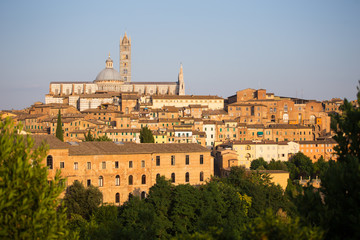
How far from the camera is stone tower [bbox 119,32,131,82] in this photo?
105250 millimetres

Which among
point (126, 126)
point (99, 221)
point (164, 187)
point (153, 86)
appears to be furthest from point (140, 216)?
point (153, 86)

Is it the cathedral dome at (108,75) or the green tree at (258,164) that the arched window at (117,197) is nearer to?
the green tree at (258,164)

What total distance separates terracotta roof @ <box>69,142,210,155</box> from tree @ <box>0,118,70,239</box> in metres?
19.4

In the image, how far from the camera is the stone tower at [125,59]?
345ft

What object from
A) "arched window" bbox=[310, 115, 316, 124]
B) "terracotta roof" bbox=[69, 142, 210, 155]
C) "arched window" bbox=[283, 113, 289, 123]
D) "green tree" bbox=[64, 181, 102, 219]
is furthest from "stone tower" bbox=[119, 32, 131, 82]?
"green tree" bbox=[64, 181, 102, 219]

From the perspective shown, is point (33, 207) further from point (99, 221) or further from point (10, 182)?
point (99, 221)

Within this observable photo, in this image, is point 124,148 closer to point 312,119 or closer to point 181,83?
point 312,119

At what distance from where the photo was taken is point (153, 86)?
3708 inches

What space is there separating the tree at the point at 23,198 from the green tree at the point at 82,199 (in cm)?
1558

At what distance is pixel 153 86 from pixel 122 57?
Answer: 612 inches

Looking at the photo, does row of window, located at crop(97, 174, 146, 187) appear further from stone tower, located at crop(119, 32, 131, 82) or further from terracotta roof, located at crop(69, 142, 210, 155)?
stone tower, located at crop(119, 32, 131, 82)

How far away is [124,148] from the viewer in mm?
34094

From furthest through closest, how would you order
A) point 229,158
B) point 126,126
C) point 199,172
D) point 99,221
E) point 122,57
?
point 122,57
point 126,126
point 229,158
point 199,172
point 99,221

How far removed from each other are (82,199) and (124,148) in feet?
20.6
